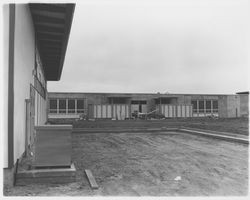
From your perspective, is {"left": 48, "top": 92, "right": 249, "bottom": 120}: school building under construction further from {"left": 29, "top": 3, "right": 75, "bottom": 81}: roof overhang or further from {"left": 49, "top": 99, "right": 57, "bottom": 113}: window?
{"left": 29, "top": 3, "right": 75, "bottom": 81}: roof overhang

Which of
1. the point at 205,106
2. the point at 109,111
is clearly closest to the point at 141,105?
the point at 109,111

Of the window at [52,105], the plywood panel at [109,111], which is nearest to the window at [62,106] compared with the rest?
the window at [52,105]

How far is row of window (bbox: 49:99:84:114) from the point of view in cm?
4091

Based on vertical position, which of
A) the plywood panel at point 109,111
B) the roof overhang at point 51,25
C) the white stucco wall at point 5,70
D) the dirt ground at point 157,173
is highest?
the roof overhang at point 51,25

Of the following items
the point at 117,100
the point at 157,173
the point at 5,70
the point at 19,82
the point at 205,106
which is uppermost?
Answer: the point at 117,100

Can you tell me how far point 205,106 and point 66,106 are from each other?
77.4 ft

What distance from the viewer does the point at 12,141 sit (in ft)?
18.4

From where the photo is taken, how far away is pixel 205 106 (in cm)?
4806

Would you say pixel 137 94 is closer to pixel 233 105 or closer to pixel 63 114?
pixel 63 114

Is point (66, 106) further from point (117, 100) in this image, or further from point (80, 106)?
point (117, 100)

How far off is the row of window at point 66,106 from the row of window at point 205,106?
19.0 m

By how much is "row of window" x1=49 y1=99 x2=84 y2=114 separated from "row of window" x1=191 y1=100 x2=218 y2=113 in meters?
19.0

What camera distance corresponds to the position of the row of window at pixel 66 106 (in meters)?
40.9

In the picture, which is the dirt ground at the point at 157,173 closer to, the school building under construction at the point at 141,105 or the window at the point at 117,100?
the school building under construction at the point at 141,105
